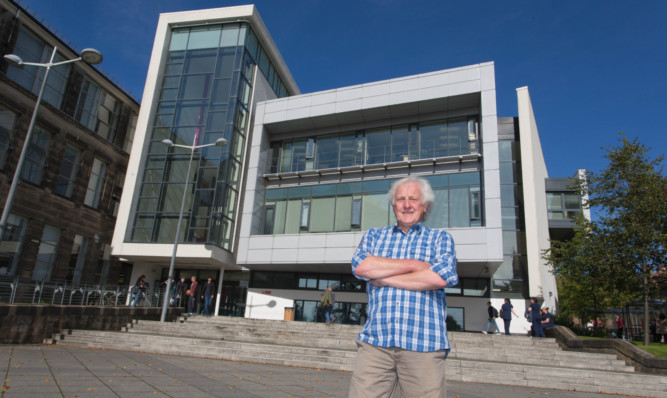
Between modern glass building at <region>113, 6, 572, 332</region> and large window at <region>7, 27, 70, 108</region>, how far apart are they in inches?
181

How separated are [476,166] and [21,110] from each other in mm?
22863

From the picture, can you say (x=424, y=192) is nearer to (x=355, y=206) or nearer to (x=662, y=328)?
(x=355, y=206)

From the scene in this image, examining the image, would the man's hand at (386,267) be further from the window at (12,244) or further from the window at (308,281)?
the window at (12,244)

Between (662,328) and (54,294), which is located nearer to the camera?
(54,294)

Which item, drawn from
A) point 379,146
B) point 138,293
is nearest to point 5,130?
point 138,293

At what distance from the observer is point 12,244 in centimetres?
2017

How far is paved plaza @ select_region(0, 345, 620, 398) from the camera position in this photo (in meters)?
6.03

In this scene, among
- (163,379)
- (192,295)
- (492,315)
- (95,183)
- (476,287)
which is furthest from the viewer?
(95,183)

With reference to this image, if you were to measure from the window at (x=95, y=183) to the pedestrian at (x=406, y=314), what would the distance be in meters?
27.0

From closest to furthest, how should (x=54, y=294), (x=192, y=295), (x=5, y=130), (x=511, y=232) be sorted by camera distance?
(x=54, y=294)
(x=192, y=295)
(x=5, y=130)
(x=511, y=232)

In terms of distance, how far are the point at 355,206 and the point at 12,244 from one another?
17062 millimetres

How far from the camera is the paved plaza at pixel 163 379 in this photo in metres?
6.03

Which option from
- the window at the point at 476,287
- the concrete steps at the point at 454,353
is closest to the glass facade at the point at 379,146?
the window at the point at 476,287

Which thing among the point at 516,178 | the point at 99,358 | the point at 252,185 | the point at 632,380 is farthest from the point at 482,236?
the point at 99,358
